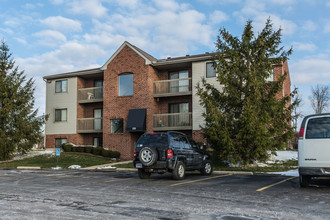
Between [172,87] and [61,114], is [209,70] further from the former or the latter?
[61,114]

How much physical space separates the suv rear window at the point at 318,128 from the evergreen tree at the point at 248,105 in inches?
294

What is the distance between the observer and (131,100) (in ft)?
92.2

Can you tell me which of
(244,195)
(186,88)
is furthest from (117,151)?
(244,195)

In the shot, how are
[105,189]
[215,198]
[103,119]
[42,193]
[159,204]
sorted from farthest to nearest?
[103,119] → [105,189] → [42,193] → [215,198] → [159,204]

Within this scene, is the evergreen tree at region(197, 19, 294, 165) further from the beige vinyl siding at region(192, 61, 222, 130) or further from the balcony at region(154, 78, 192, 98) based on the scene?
the balcony at region(154, 78, 192, 98)

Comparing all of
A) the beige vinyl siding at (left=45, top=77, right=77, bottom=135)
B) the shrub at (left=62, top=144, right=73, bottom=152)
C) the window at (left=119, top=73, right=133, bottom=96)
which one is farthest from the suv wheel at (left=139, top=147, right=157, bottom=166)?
the beige vinyl siding at (left=45, top=77, right=77, bottom=135)

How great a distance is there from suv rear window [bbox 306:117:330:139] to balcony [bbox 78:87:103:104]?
2312cm

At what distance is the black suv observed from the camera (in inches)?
479

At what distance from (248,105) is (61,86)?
2164 centimetres

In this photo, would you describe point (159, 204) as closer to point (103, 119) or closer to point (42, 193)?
point (42, 193)

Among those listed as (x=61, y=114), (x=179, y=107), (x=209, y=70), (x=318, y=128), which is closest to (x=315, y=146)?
(x=318, y=128)

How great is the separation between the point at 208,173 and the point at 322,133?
673 centimetres

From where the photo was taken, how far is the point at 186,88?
27172mm

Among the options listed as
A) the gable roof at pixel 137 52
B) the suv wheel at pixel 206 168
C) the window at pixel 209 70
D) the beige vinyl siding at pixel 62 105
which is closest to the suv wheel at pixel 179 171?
the suv wheel at pixel 206 168
